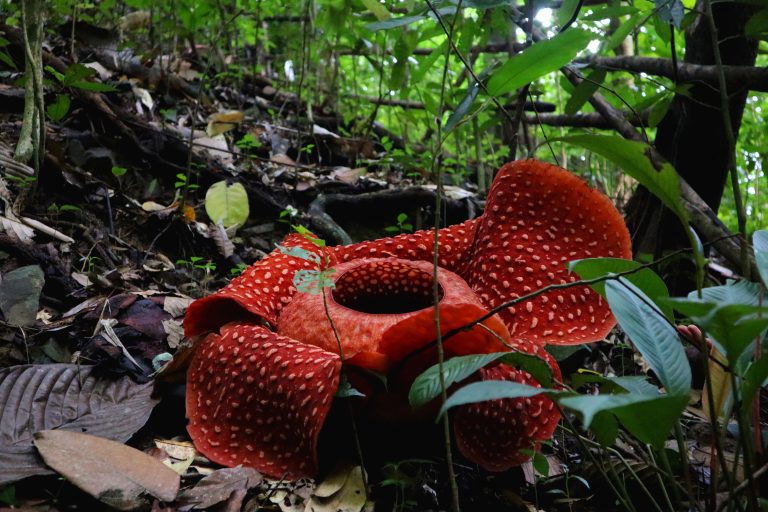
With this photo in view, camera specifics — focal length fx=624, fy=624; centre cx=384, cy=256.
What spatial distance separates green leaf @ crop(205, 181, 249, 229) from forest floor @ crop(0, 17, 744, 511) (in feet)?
0.14

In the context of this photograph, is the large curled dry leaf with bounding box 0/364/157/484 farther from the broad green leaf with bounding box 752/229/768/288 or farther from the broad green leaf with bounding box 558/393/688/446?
the broad green leaf with bounding box 752/229/768/288

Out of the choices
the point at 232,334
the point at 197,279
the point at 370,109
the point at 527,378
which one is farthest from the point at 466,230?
the point at 370,109

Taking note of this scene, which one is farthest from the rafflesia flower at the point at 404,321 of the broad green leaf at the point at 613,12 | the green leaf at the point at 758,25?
the green leaf at the point at 758,25

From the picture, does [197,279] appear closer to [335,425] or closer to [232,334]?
[232,334]

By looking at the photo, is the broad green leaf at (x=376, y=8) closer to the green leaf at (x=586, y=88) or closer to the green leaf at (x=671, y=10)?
the green leaf at (x=586, y=88)

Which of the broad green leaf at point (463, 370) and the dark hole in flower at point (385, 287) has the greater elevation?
the broad green leaf at point (463, 370)

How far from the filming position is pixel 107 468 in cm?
150

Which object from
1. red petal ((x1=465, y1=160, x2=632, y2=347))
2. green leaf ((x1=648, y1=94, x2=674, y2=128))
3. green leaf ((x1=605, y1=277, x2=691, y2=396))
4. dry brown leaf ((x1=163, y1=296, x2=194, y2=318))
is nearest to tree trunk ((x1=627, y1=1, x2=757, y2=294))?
green leaf ((x1=648, y1=94, x2=674, y2=128))

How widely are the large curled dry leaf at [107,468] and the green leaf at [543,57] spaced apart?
1.25 meters

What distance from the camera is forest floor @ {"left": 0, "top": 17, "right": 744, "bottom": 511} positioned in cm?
162

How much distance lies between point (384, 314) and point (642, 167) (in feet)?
3.37

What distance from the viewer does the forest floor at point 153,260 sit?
162cm

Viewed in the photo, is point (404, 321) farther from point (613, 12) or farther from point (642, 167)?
point (613, 12)

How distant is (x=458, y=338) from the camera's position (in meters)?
1.56
